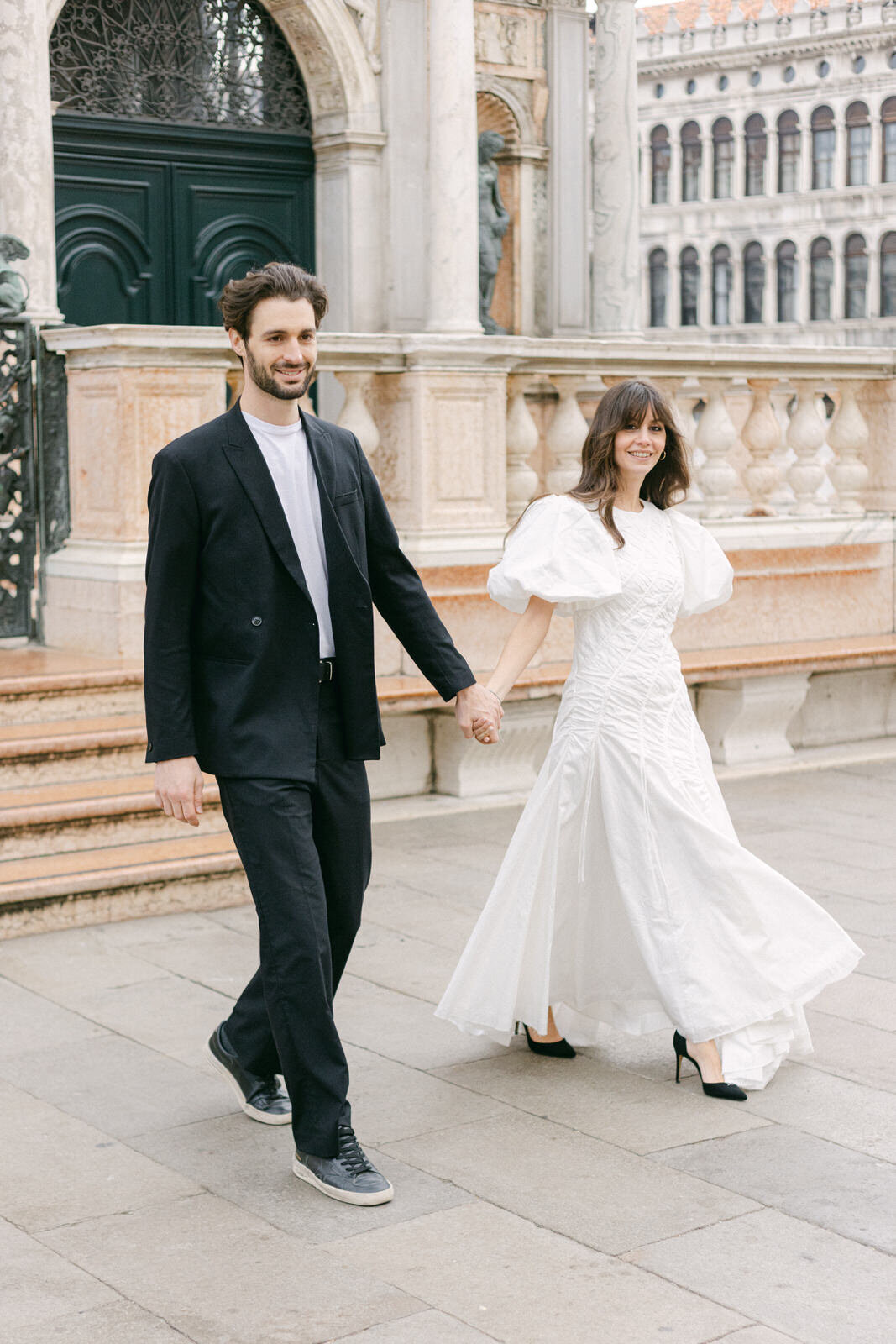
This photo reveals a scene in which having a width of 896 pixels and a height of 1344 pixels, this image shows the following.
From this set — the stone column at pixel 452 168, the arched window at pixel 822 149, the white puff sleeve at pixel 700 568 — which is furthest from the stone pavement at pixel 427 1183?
the arched window at pixel 822 149

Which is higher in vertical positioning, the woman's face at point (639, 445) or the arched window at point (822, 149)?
A: the arched window at point (822, 149)

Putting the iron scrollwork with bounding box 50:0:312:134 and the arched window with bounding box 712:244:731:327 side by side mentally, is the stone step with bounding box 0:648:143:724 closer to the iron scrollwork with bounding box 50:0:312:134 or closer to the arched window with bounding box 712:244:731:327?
the iron scrollwork with bounding box 50:0:312:134

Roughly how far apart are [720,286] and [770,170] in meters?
4.91

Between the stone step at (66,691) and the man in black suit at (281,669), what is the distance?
3342 mm

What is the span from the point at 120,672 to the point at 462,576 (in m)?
1.92

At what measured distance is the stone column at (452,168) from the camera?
11.6 metres

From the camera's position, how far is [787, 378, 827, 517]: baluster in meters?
10.1

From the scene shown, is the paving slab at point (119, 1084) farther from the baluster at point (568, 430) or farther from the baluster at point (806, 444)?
the baluster at point (806, 444)

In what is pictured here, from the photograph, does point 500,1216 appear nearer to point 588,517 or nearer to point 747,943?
point 747,943

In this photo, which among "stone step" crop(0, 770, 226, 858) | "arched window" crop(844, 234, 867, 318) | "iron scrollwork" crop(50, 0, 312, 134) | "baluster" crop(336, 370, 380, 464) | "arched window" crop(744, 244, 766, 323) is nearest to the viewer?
→ "stone step" crop(0, 770, 226, 858)

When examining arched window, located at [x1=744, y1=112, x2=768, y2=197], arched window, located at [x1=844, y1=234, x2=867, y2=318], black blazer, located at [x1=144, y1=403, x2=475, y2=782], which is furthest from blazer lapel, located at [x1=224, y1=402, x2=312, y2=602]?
arched window, located at [x1=744, y1=112, x2=768, y2=197]

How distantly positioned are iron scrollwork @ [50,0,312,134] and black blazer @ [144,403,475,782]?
779 cm

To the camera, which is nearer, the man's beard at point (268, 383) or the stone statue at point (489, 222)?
the man's beard at point (268, 383)

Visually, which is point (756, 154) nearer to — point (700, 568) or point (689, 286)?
point (689, 286)
